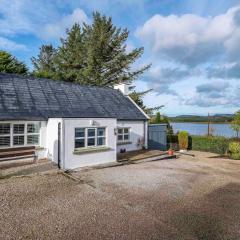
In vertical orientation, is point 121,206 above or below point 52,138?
below

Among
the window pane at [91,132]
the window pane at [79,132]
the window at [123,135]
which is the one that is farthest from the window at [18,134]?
the window at [123,135]

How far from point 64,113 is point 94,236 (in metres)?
10.6

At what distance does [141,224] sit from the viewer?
299 inches

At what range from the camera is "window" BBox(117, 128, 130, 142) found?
19.8 m

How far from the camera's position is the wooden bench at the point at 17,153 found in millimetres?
13883

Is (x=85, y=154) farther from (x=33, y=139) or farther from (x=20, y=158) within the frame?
(x=20, y=158)

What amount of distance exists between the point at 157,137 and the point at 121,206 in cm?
1499

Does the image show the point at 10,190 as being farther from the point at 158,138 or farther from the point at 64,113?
the point at 158,138

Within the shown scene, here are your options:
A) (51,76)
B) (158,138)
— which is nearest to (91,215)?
(158,138)

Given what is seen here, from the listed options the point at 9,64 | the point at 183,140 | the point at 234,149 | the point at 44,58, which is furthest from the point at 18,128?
the point at 44,58

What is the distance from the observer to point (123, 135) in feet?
65.7

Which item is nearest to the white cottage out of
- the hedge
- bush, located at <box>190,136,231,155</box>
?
the hedge

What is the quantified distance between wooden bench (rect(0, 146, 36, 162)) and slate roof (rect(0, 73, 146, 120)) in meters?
1.87

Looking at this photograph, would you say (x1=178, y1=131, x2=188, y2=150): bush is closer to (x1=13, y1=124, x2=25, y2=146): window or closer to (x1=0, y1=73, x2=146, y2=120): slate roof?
(x1=0, y1=73, x2=146, y2=120): slate roof
